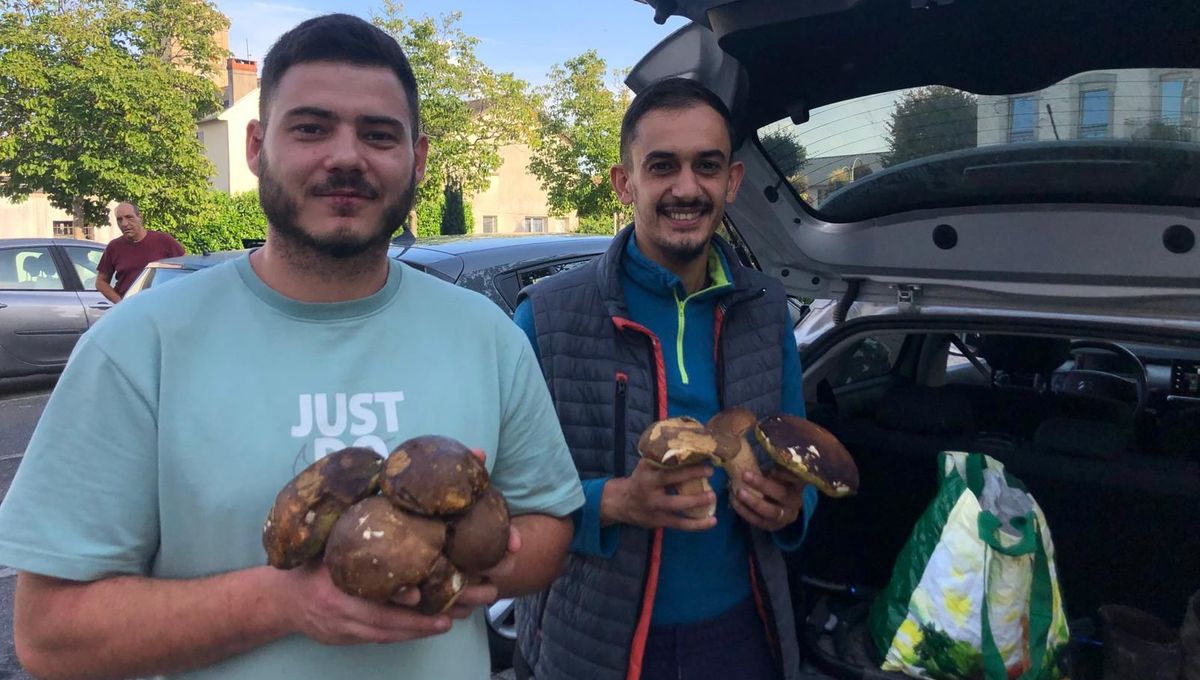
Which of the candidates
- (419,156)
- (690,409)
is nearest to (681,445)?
(690,409)

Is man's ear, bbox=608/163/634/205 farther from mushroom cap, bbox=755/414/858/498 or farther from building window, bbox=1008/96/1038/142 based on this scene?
building window, bbox=1008/96/1038/142

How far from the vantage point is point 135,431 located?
1.16 metres

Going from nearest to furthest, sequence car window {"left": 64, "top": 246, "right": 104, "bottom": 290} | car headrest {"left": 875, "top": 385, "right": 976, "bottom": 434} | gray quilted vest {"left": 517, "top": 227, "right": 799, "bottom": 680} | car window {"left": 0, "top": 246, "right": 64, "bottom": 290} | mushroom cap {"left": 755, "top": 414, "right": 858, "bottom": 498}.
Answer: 1. mushroom cap {"left": 755, "top": 414, "right": 858, "bottom": 498}
2. gray quilted vest {"left": 517, "top": 227, "right": 799, "bottom": 680}
3. car headrest {"left": 875, "top": 385, "right": 976, "bottom": 434}
4. car window {"left": 0, "top": 246, "right": 64, "bottom": 290}
5. car window {"left": 64, "top": 246, "right": 104, "bottom": 290}

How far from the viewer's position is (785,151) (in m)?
2.72

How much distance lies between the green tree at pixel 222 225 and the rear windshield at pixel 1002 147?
72.7 ft

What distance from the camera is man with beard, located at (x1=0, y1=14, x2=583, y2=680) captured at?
1.13 m

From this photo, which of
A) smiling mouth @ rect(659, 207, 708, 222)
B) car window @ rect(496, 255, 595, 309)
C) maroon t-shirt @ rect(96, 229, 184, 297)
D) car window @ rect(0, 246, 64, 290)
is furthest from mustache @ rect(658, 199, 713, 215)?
car window @ rect(0, 246, 64, 290)

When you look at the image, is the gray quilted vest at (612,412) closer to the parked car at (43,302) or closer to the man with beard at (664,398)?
the man with beard at (664,398)

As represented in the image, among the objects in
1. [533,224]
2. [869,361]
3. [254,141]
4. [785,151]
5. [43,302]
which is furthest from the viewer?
[533,224]

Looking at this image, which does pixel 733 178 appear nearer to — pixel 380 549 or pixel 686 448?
pixel 686 448

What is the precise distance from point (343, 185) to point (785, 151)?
5.88 feet

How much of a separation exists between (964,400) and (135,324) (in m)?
3.09

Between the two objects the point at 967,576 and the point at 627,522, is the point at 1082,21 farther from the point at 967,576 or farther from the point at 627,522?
the point at 627,522

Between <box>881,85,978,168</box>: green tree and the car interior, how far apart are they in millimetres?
623
